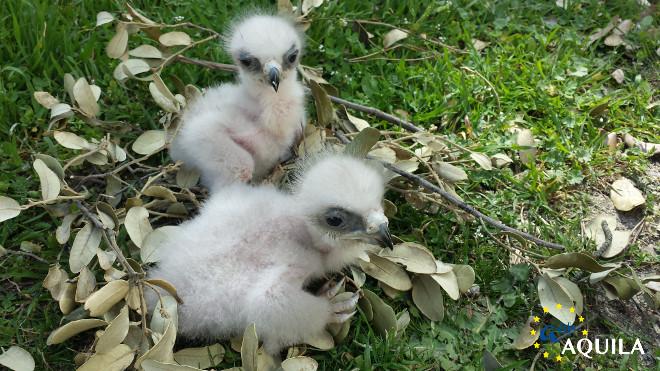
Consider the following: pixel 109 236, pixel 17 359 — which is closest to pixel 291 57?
pixel 109 236

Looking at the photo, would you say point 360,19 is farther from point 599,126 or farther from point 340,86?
point 599,126

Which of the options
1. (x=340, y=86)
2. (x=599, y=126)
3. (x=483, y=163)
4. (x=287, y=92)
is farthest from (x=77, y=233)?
(x=599, y=126)

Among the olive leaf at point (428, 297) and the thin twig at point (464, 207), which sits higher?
the thin twig at point (464, 207)

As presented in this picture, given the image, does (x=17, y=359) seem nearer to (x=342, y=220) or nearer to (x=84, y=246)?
(x=84, y=246)

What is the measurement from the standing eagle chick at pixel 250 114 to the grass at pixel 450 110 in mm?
543

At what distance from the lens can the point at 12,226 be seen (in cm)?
296

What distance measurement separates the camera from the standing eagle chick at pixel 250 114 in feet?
9.65

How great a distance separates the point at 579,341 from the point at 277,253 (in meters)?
1.43

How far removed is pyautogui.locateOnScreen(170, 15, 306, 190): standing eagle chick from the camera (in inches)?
116

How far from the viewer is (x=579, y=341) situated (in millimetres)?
2676

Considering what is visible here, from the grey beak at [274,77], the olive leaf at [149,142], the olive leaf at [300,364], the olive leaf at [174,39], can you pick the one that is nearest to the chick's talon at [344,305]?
the olive leaf at [300,364]

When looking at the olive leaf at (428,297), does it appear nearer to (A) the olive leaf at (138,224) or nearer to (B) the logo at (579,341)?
(B) the logo at (579,341)

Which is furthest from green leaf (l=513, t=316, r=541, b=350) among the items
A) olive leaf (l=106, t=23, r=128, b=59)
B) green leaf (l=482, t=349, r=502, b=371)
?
olive leaf (l=106, t=23, r=128, b=59)

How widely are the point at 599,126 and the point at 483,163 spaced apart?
103 cm
